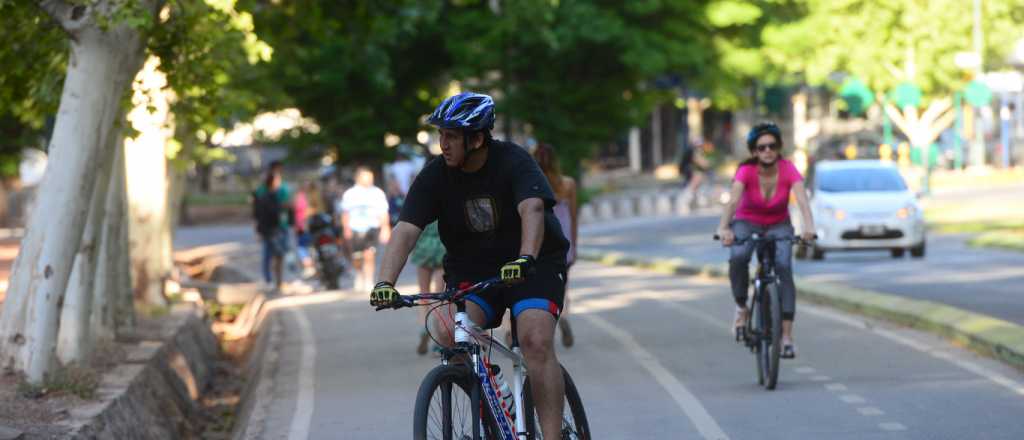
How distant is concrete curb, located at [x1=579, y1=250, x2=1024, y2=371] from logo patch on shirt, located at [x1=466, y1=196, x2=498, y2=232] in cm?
626

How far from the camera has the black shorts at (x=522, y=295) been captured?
7.39 metres

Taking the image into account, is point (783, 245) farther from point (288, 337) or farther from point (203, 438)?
point (288, 337)

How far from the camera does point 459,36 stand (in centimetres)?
4609

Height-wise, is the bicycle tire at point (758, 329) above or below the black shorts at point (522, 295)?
below

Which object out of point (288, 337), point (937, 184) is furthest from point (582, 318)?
point (937, 184)

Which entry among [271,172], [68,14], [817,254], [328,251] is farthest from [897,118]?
[68,14]

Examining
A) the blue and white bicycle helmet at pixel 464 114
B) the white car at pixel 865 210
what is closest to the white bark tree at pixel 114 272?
the blue and white bicycle helmet at pixel 464 114

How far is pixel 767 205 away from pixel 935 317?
364cm

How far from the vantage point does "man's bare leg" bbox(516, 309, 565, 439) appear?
735 cm

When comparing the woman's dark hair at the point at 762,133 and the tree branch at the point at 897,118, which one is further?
the tree branch at the point at 897,118

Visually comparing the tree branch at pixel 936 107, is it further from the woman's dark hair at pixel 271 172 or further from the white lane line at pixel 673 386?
the white lane line at pixel 673 386

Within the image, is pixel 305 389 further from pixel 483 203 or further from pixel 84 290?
pixel 483 203

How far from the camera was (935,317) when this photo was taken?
15680 millimetres

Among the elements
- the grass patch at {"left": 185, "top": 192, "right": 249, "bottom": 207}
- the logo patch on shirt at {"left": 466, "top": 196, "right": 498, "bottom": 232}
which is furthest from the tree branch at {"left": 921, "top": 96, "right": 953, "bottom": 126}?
the logo patch on shirt at {"left": 466, "top": 196, "right": 498, "bottom": 232}
